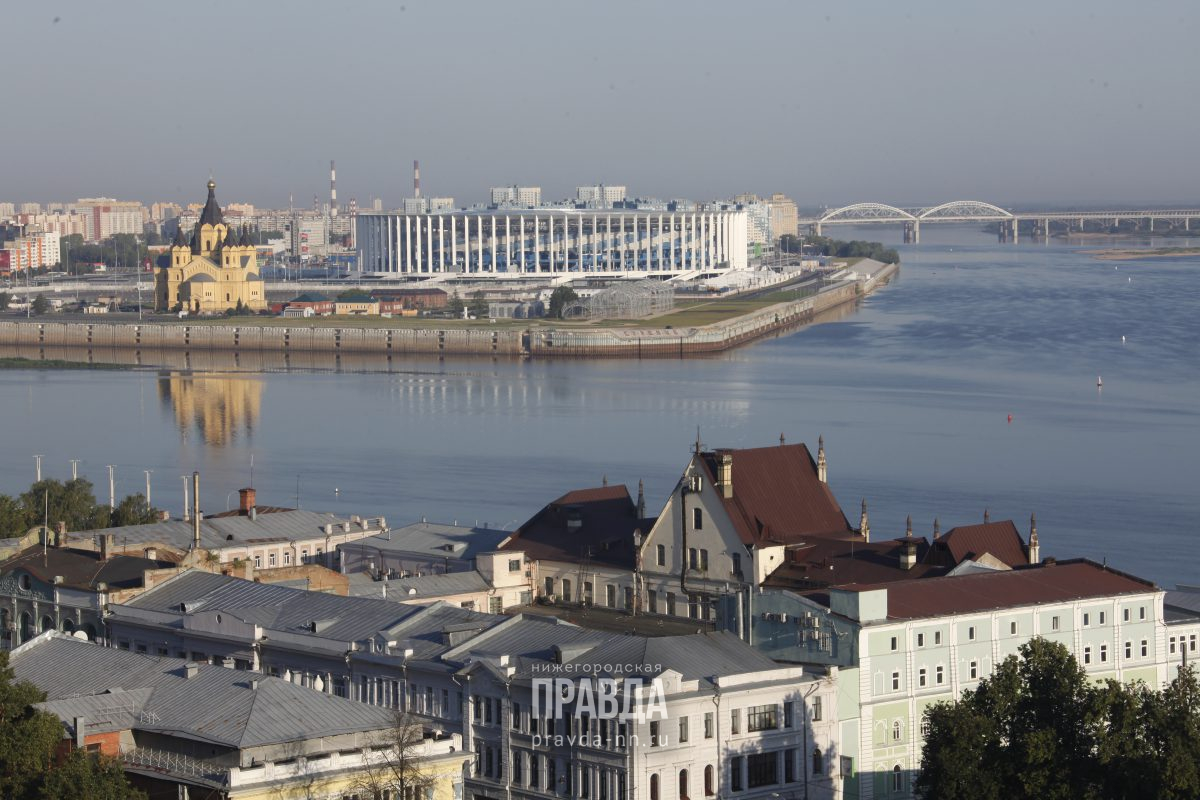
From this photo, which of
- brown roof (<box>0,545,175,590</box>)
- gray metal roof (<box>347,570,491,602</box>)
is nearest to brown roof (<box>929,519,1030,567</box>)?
gray metal roof (<box>347,570,491,602</box>)

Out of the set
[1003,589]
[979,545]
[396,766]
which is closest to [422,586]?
[979,545]

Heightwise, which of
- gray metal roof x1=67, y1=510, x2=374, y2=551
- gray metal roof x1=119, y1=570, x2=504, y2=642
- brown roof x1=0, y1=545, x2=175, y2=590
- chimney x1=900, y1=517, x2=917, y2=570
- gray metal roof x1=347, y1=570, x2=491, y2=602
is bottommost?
gray metal roof x1=67, y1=510, x2=374, y2=551

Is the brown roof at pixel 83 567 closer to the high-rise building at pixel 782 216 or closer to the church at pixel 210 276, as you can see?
the church at pixel 210 276

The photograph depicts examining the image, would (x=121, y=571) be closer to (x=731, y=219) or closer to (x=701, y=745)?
(x=701, y=745)

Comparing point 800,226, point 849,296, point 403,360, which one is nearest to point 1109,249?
point 800,226

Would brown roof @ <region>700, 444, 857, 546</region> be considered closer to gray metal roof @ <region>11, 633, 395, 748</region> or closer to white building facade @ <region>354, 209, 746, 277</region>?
gray metal roof @ <region>11, 633, 395, 748</region>

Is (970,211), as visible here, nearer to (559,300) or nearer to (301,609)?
(559,300)
